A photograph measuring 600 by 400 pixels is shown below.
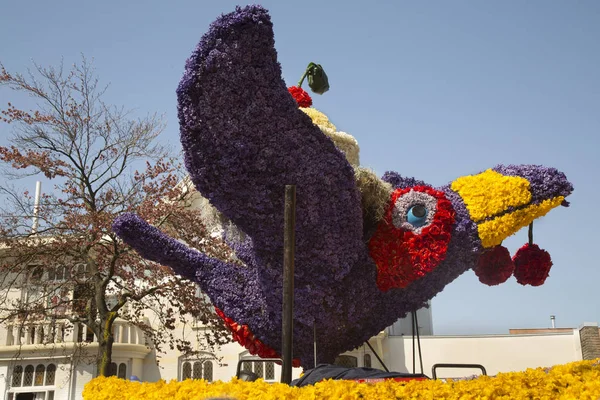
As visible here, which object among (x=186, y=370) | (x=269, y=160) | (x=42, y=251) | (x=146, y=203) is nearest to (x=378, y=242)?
(x=269, y=160)

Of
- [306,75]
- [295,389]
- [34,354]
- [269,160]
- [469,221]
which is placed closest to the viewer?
[295,389]

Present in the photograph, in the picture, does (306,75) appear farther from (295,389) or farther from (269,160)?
(295,389)

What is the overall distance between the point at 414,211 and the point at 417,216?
0.07 meters

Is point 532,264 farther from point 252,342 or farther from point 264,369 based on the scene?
point 264,369

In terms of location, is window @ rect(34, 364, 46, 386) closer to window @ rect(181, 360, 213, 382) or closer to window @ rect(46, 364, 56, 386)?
window @ rect(46, 364, 56, 386)

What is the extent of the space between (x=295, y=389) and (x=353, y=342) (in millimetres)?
2888

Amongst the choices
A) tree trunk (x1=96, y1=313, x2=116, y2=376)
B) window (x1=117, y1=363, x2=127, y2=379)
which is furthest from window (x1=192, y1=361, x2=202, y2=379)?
tree trunk (x1=96, y1=313, x2=116, y2=376)

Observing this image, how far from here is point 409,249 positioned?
23.9 feet

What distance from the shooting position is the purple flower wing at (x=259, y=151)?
6527 millimetres

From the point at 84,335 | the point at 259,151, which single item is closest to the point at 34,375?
the point at 84,335

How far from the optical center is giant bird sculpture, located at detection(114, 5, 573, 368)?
21.6 ft

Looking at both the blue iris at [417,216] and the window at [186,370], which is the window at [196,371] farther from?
the blue iris at [417,216]

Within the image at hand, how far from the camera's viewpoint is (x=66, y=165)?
15062mm

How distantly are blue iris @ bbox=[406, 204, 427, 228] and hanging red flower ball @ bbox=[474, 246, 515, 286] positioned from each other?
1.07 meters
